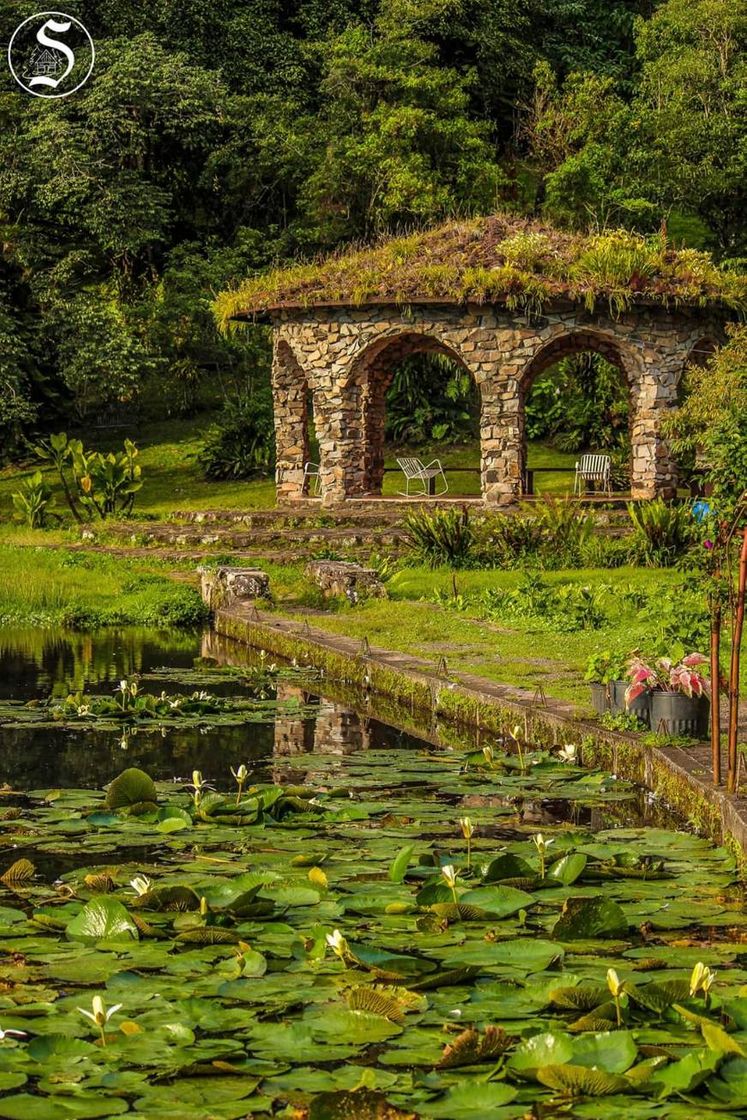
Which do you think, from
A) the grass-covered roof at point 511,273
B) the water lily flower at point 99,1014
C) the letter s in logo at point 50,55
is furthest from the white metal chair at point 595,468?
the water lily flower at point 99,1014

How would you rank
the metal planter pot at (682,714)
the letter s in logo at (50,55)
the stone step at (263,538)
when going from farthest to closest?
the letter s in logo at (50,55) < the stone step at (263,538) < the metal planter pot at (682,714)

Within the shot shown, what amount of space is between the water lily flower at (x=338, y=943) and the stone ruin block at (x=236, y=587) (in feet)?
38.4

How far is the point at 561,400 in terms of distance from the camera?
33.7 m

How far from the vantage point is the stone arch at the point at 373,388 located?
25.1 meters

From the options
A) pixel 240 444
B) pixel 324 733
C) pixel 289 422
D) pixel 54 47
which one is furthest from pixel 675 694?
pixel 54 47

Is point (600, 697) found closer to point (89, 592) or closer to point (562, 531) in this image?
point (89, 592)

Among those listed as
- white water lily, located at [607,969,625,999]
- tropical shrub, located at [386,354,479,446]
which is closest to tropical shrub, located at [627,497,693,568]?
tropical shrub, located at [386,354,479,446]

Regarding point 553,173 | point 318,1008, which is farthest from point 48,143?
point 318,1008

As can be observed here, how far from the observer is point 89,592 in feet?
60.4

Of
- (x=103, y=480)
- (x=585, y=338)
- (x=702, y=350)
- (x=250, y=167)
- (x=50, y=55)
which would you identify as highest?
(x=50, y=55)

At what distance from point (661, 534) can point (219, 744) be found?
10537 millimetres

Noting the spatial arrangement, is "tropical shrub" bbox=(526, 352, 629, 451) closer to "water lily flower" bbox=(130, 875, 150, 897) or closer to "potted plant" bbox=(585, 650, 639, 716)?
"potted plant" bbox=(585, 650, 639, 716)

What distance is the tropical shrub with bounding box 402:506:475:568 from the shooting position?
63.4ft

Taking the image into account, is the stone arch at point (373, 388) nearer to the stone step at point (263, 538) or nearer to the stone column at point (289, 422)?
the stone column at point (289, 422)
